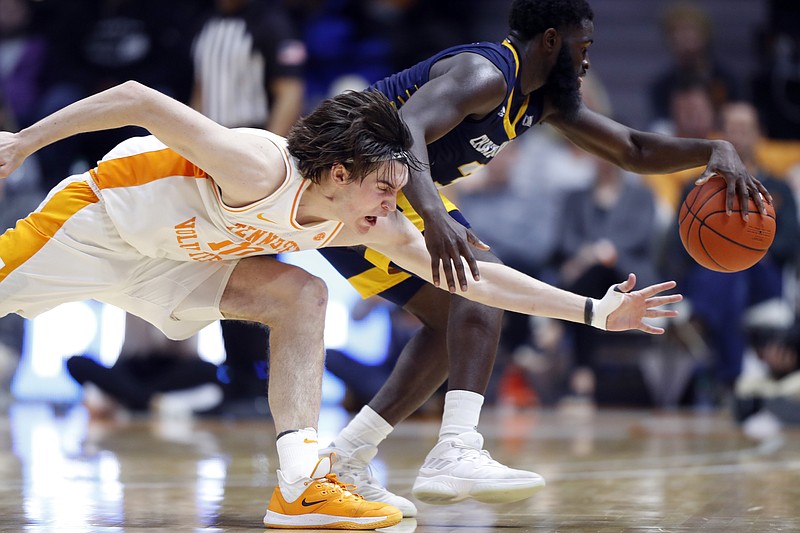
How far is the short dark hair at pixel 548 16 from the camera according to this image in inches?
146

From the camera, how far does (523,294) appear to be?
131 inches

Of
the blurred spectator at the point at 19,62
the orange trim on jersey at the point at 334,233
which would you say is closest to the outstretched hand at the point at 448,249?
the orange trim on jersey at the point at 334,233

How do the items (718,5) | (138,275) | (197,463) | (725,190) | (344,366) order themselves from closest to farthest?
(138,275) < (725,190) < (197,463) < (344,366) < (718,5)

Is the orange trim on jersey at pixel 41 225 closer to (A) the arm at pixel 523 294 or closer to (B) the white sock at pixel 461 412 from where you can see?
(A) the arm at pixel 523 294

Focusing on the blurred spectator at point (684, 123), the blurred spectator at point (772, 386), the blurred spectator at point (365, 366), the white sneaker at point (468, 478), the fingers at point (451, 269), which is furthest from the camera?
the blurred spectator at point (684, 123)

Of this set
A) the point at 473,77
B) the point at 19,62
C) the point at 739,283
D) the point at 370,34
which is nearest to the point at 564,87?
the point at 473,77

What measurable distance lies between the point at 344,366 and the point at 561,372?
1.98m

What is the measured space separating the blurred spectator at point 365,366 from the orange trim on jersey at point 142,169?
4.75 meters

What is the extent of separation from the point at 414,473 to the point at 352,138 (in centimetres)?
200

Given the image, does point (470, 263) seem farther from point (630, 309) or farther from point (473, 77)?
point (473, 77)

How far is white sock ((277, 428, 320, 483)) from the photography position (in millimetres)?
3141

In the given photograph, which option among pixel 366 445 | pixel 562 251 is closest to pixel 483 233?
pixel 562 251

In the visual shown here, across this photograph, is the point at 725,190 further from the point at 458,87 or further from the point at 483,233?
the point at 483,233

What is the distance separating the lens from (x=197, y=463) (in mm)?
4992
